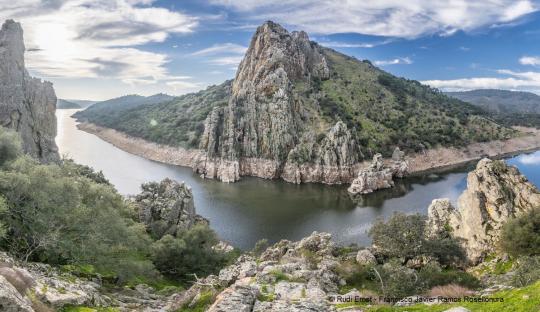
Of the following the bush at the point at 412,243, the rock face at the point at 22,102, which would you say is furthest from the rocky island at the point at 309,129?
the bush at the point at 412,243

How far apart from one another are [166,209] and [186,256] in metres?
14.0

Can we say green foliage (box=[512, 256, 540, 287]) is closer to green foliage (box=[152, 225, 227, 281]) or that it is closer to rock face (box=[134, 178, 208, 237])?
green foliage (box=[152, 225, 227, 281])

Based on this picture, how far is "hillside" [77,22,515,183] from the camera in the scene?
12700 cm

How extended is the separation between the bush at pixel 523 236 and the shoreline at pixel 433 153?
281ft

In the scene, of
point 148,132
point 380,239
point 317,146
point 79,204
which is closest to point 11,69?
point 79,204

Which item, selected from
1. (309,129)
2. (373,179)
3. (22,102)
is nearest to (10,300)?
(22,102)

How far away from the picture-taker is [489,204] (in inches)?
1706

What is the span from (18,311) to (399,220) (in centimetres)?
3512

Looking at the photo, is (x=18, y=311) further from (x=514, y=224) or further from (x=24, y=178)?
(x=514, y=224)

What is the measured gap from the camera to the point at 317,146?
5074 inches

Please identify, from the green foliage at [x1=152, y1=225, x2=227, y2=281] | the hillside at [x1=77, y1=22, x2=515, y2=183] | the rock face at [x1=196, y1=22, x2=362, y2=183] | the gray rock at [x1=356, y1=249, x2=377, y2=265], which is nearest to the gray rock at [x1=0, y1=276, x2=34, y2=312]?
the gray rock at [x1=356, y1=249, x2=377, y2=265]

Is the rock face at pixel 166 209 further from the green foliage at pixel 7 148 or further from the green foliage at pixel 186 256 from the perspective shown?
the green foliage at pixel 7 148

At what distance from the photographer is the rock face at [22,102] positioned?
54781mm

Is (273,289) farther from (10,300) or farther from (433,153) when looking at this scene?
(433,153)
